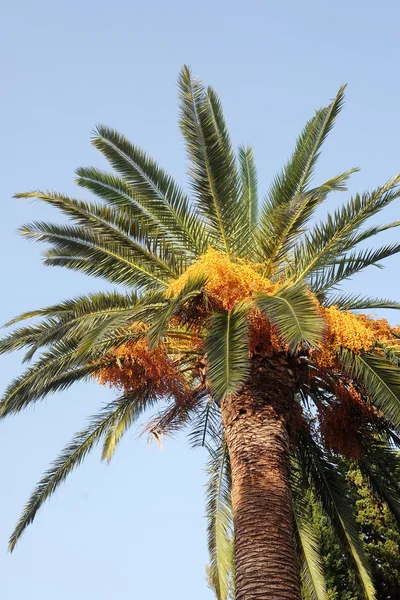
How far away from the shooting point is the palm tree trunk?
7.62m

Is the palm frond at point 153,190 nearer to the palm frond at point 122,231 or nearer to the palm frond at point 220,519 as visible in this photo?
the palm frond at point 122,231

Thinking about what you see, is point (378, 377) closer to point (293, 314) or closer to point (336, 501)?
point (293, 314)

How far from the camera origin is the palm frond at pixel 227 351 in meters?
7.63

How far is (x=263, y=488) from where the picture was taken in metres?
8.19

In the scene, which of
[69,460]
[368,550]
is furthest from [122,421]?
[368,550]

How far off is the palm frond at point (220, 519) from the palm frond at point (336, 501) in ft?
4.58

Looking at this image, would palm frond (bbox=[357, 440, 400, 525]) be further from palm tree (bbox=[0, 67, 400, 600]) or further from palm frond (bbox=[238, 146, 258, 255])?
palm frond (bbox=[238, 146, 258, 255])

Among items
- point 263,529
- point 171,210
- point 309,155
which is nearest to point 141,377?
point 171,210

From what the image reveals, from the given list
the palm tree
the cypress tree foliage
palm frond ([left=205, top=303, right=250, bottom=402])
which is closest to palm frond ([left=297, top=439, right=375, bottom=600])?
the palm tree

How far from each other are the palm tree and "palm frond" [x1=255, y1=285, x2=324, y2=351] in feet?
0.08

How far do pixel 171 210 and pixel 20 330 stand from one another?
2788mm

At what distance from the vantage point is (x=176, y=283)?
927 centimetres

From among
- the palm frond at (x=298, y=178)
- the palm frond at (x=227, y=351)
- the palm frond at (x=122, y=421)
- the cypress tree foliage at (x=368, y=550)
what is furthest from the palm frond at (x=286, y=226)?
the cypress tree foliage at (x=368, y=550)

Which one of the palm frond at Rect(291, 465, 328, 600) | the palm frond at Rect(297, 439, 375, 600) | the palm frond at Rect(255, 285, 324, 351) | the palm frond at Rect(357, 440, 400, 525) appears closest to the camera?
the palm frond at Rect(255, 285, 324, 351)
